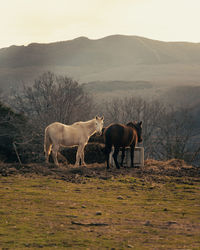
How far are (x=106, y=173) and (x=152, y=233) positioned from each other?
337 inches

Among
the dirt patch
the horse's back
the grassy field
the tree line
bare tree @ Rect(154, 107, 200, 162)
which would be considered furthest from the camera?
bare tree @ Rect(154, 107, 200, 162)

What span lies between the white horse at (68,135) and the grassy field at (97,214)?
318 centimetres

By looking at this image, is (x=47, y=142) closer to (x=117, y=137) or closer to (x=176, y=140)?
(x=117, y=137)

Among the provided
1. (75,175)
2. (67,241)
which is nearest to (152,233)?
(67,241)

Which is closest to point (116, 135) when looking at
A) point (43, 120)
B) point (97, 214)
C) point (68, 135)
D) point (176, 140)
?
point (68, 135)

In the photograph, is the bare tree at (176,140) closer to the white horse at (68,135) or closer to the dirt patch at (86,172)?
the dirt patch at (86,172)

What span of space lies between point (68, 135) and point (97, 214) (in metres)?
8.74

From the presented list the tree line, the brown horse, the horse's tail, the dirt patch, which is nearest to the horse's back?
the brown horse

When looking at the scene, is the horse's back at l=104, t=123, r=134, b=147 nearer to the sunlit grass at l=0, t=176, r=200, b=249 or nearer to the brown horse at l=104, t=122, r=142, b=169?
the brown horse at l=104, t=122, r=142, b=169

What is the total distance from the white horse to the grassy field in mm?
3178

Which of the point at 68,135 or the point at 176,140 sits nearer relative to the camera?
the point at 68,135

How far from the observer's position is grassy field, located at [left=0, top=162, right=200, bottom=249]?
6.77 m

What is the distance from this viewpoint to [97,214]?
28.9 ft

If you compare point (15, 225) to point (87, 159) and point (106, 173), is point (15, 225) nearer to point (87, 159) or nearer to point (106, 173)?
point (106, 173)
